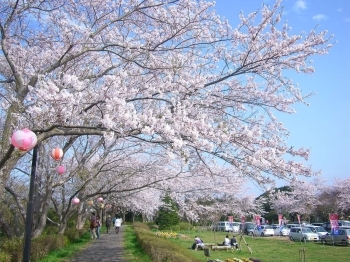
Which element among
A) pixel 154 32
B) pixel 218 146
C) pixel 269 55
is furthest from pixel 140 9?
pixel 218 146

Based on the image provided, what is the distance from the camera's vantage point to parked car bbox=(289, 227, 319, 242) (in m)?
25.1

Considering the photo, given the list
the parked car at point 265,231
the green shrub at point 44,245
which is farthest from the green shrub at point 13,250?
the parked car at point 265,231

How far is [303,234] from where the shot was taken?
2538 cm

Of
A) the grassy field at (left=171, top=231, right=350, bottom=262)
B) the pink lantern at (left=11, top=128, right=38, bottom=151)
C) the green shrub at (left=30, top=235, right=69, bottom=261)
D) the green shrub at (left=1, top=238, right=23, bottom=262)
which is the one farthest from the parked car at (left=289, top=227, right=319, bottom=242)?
the pink lantern at (left=11, top=128, right=38, bottom=151)

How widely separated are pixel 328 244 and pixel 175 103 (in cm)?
2177

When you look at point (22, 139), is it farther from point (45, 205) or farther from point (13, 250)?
point (45, 205)

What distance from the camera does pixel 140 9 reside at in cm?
636

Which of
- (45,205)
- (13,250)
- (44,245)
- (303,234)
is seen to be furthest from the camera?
(303,234)

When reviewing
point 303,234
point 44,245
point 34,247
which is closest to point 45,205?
point 44,245

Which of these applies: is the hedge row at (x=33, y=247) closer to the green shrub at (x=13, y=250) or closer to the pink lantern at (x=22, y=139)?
the green shrub at (x=13, y=250)

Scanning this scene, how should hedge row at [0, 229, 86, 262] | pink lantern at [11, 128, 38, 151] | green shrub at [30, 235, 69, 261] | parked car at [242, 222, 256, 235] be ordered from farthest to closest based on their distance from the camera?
1. parked car at [242, 222, 256, 235]
2. green shrub at [30, 235, 69, 261]
3. hedge row at [0, 229, 86, 262]
4. pink lantern at [11, 128, 38, 151]

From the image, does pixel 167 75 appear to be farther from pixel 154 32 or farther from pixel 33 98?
pixel 33 98

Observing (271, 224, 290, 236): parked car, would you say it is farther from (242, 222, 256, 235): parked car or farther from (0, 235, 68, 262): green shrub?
(0, 235, 68, 262): green shrub

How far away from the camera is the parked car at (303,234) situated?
82.4 ft
